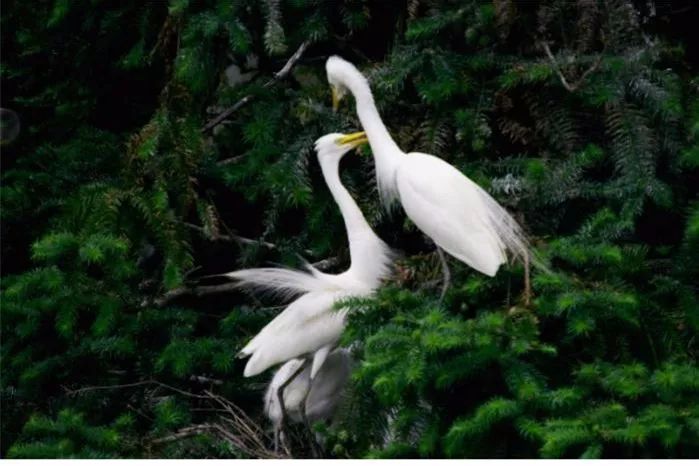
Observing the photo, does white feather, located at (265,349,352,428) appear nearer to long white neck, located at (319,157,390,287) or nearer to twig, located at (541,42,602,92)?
long white neck, located at (319,157,390,287)

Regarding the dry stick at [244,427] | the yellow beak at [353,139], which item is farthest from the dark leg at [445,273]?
the dry stick at [244,427]

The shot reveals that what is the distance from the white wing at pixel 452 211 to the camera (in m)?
2.07

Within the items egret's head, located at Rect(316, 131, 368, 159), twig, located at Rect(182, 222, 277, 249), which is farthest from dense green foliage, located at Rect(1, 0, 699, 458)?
egret's head, located at Rect(316, 131, 368, 159)

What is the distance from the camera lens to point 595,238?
84.6 inches

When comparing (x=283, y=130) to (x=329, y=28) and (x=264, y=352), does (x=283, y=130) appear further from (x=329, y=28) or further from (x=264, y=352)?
(x=264, y=352)

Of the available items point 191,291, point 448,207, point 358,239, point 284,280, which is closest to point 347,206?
point 358,239

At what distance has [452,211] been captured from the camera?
6.89 feet

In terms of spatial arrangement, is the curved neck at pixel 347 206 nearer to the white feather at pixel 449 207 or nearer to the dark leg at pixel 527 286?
the white feather at pixel 449 207

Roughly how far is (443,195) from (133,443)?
0.65m

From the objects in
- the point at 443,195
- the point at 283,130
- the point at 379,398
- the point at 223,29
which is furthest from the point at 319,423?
the point at 223,29

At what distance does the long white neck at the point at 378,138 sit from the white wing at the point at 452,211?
4 centimetres

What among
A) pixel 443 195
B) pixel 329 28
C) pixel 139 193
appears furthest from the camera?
pixel 329 28

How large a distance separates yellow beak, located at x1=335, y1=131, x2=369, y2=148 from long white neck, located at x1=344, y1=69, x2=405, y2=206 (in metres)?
0.05

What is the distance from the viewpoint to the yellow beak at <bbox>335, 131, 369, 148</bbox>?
229 cm
